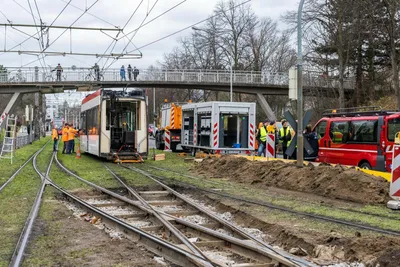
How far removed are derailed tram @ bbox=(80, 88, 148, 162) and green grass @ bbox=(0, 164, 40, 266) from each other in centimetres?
532

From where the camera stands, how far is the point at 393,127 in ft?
46.8

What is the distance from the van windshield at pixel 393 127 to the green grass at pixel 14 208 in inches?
378

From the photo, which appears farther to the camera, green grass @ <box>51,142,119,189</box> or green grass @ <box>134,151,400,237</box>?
green grass @ <box>51,142,119,189</box>

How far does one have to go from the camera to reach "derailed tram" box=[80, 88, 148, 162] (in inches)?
844

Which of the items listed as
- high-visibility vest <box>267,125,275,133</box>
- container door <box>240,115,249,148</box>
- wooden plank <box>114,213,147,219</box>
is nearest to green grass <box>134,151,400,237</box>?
wooden plank <box>114,213,147,219</box>

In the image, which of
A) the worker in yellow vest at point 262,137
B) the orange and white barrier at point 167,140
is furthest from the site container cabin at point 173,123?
the worker in yellow vest at point 262,137

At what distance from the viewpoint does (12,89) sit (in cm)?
4750

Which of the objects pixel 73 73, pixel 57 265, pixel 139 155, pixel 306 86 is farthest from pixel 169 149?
pixel 57 265

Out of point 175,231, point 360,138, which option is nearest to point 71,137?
point 360,138

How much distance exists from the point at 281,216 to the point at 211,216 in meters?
1.23

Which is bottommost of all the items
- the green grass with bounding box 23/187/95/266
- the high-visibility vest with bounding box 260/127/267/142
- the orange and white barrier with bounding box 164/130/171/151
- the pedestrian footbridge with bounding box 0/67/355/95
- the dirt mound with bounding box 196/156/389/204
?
the green grass with bounding box 23/187/95/266

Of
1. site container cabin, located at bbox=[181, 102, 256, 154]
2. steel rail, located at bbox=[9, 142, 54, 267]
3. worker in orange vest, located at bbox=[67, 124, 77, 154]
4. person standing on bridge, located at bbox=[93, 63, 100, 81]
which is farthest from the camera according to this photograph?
person standing on bridge, located at bbox=[93, 63, 100, 81]

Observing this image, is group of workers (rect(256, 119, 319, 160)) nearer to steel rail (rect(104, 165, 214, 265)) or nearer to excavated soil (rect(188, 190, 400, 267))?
steel rail (rect(104, 165, 214, 265))

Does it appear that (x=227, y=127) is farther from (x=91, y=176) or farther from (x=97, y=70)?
(x=97, y=70)
